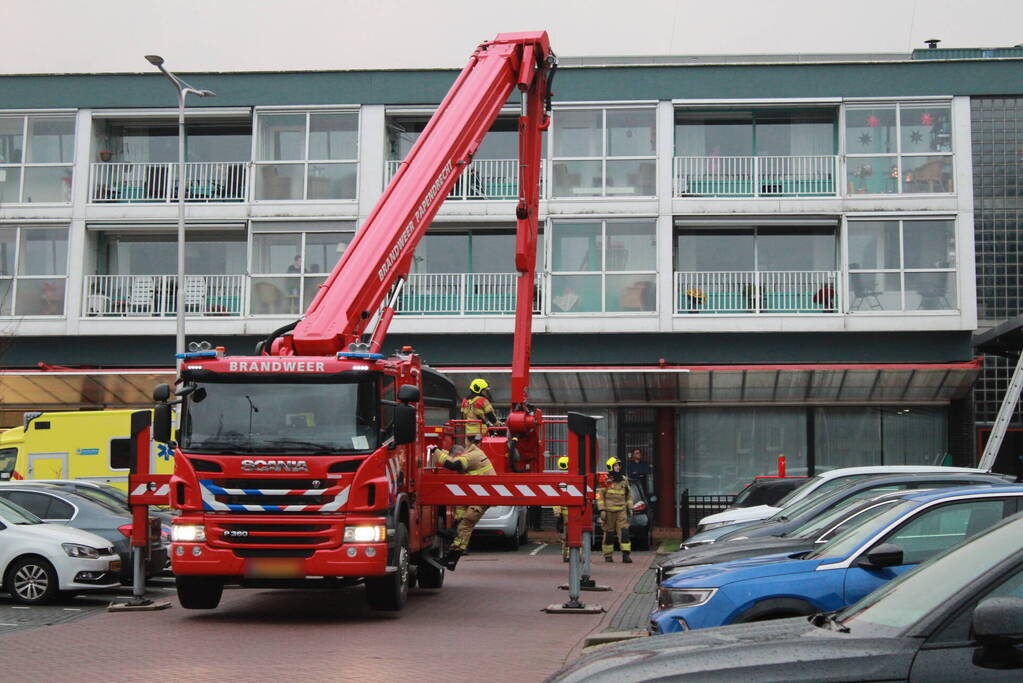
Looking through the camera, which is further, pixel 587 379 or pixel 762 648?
pixel 587 379

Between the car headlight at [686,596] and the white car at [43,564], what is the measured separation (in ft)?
30.7

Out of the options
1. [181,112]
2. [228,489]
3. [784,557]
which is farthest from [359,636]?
[181,112]

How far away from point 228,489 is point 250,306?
61.3 ft

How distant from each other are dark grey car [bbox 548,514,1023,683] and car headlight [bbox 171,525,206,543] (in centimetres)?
871

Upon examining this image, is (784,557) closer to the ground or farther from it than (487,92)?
closer to the ground

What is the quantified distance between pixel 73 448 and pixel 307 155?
398 inches

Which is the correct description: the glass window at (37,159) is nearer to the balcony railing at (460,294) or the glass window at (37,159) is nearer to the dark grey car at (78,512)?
the balcony railing at (460,294)

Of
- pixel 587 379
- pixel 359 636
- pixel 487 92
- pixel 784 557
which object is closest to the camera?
pixel 784 557

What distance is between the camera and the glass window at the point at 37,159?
107 ft

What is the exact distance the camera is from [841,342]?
3055 centimetres

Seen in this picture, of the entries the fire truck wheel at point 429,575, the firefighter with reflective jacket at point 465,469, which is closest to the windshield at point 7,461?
the fire truck wheel at point 429,575

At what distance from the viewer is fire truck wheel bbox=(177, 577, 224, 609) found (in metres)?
14.0

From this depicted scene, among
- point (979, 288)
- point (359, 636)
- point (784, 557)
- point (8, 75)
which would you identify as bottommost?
point (359, 636)

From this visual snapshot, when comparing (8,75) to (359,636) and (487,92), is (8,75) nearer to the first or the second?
(487,92)
